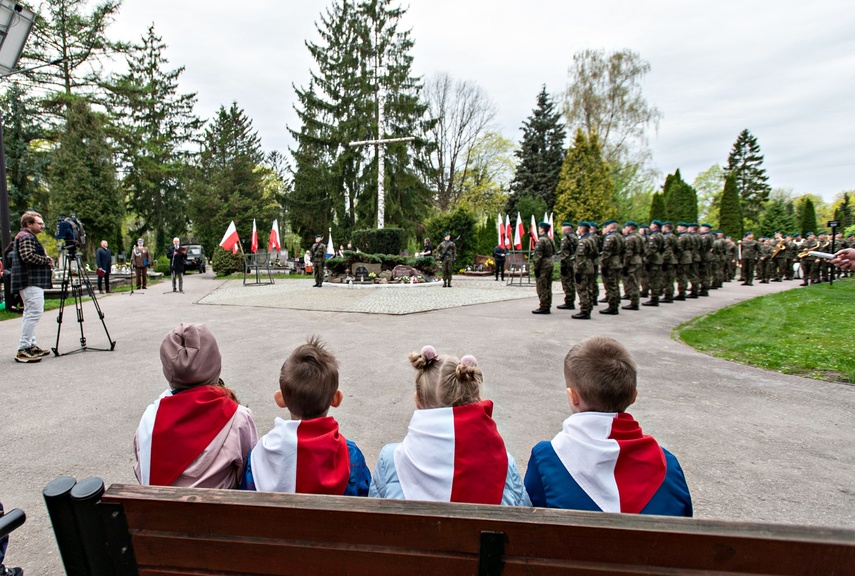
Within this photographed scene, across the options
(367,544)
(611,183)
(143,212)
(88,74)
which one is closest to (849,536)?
(367,544)

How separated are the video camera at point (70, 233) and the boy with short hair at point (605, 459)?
7481 mm

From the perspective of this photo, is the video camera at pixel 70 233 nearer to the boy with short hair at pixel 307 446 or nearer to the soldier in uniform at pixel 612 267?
the boy with short hair at pixel 307 446

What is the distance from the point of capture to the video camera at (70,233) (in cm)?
713

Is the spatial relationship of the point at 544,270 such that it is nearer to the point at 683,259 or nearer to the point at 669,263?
the point at 669,263

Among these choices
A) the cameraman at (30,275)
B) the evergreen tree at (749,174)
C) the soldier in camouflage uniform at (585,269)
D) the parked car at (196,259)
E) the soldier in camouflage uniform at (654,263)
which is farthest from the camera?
the evergreen tree at (749,174)

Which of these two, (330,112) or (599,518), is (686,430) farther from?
(330,112)

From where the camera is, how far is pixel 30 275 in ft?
23.1

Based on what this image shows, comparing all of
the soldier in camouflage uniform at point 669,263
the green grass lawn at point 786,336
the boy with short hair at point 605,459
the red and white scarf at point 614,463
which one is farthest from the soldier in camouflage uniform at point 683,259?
the red and white scarf at point 614,463

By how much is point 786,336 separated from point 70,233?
11666 mm

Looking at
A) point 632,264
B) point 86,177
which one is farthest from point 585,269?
point 86,177

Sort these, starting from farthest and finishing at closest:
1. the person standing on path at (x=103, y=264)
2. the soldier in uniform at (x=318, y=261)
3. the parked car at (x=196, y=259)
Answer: the parked car at (x=196, y=259)
the soldier in uniform at (x=318, y=261)
the person standing on path at (x=103, y=264)

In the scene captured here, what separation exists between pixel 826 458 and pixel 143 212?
5016 cm

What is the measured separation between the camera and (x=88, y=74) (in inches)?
1215

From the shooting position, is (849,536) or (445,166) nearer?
(849,536)
